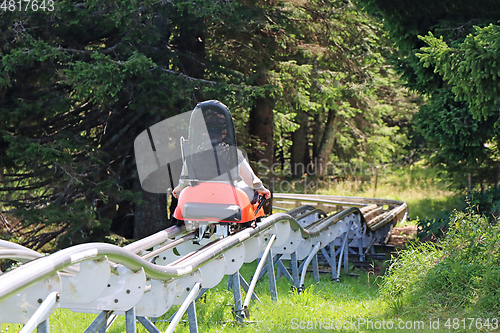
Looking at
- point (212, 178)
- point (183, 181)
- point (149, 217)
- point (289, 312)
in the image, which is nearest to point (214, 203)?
point (212, 178)

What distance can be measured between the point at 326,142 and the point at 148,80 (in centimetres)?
1590

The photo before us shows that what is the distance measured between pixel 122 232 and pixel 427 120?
7.18 m

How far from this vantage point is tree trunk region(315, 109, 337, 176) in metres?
23.8

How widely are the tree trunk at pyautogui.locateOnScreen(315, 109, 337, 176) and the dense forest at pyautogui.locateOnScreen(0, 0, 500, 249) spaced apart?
36.4 ft

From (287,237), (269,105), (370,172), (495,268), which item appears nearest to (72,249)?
(287,237)

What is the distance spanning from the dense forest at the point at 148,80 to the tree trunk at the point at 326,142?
1110cm

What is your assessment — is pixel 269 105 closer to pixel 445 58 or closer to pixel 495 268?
pixel 445 58

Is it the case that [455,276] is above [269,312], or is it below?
above

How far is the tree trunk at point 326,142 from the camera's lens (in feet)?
78.1

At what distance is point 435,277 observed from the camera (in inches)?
227

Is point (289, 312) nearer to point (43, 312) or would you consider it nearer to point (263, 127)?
point (43, 312)

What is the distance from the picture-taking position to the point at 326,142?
78.9 ft

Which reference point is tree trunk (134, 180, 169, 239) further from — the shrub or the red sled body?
the shrub

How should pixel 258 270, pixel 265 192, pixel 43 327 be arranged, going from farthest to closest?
1. pixel 265 192
2. pixel 258 270
3. pixel 43 327
